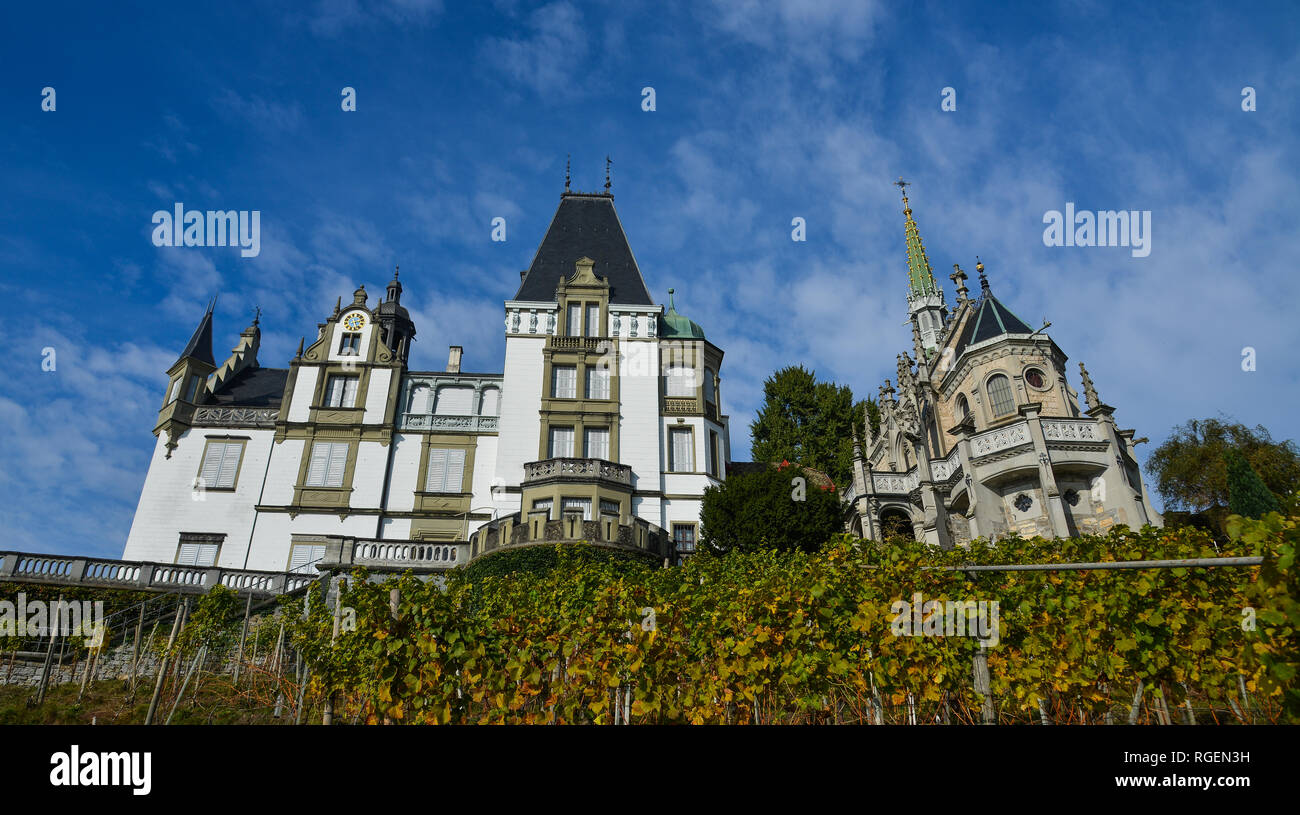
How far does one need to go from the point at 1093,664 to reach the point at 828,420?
124ft

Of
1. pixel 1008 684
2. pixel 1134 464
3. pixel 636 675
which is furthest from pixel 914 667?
pixel 1134 464

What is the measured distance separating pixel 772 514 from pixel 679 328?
15253mm

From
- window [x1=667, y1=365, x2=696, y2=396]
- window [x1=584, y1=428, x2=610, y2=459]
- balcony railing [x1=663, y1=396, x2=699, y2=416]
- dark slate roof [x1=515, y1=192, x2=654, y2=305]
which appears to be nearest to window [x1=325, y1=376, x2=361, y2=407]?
dark slate roof [x1=515, y1=192, x2=654, y2=305]

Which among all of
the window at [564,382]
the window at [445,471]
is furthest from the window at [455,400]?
the window at [564,382]

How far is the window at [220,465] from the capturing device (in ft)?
107

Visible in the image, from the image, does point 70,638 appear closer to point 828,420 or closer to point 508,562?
point 508,562

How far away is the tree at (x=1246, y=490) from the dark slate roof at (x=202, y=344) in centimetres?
4815

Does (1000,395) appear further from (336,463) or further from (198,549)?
(198,549)

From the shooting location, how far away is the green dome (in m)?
37.7

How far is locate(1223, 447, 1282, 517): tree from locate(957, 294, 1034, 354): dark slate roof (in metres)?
9.13

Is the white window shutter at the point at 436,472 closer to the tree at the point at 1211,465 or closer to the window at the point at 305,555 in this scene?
the window at the point at 305,555

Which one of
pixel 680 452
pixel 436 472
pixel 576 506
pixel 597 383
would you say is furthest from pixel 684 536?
pixel 436 472
